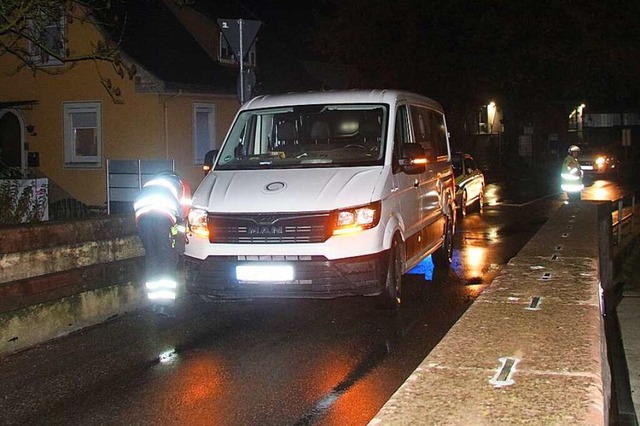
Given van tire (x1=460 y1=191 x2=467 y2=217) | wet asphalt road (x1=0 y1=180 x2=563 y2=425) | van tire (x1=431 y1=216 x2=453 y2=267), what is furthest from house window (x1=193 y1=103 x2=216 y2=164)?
wet asphalt road (x1=0 y1=180 x2=563 y2=425)

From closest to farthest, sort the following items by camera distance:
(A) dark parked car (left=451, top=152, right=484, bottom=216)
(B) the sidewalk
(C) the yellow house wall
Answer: (B) the sidewalk, (A) dark parked car (left=451, top=152, right=484, bottom=216), (C) the yellow house wall

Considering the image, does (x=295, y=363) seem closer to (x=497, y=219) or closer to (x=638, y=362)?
(x=638, y=362)

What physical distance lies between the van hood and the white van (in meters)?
0.01

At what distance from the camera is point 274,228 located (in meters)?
8.06

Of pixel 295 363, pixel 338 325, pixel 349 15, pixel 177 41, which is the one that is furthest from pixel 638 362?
pixel 349 15

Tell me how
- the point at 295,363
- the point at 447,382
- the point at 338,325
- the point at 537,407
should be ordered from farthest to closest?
the point at 338,325, the point at 295,363, the point at 447,382, the point at 537,407

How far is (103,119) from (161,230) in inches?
540

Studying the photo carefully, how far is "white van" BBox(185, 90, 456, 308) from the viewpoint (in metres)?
8.02

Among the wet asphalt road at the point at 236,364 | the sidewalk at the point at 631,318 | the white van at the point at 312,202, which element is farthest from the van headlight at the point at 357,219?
the sidewalk at the point at 631,318

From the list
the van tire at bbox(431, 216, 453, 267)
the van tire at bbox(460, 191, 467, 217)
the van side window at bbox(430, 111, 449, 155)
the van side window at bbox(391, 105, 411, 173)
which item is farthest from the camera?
the van tire at bbox(460, 191, 467, 217)

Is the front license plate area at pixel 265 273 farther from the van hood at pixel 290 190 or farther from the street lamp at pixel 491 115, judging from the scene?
the street lamp at pixel 491 115

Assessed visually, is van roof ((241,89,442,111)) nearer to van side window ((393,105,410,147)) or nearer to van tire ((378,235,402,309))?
van side window ((393,105,410,147))

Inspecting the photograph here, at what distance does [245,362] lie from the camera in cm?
714

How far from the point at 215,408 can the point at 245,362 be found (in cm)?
122
